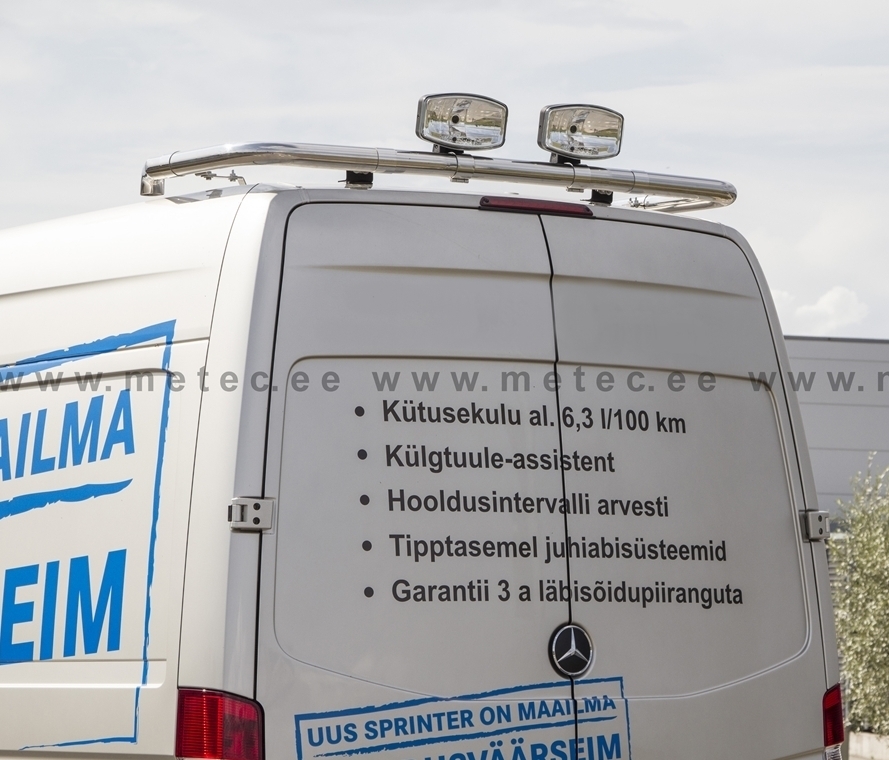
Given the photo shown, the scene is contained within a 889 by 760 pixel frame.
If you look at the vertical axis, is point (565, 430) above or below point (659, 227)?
below

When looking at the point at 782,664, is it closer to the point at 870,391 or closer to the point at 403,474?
the point at 403,474

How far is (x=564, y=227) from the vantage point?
3480 millimetres

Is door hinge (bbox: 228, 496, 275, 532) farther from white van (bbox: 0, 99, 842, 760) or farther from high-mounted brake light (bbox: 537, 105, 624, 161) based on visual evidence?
high-mounted brake light (bbox: 537, 105, 624, 161)

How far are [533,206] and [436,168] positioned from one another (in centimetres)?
33

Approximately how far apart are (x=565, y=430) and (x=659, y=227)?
2.64 ft

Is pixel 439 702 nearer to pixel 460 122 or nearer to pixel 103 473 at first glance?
pixel 103 473

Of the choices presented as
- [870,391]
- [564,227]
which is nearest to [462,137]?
[564,227]

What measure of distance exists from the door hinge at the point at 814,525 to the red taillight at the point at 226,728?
5.81 feet

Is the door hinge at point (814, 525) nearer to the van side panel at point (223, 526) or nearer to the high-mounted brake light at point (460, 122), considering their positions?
the high-mounted brake light at point (460, 122)

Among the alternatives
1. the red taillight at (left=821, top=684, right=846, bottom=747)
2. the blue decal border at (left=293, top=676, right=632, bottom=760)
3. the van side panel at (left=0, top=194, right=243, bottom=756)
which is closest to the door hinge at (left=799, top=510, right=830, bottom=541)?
the red taillight at (left=821, top=684, right=846, bottom=747)

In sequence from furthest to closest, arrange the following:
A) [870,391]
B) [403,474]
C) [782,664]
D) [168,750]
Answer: [870,391] < [782,664] < [403,474] < [168,750]

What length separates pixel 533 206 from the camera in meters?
3.48

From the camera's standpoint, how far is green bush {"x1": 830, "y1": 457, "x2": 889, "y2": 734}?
13.0 m

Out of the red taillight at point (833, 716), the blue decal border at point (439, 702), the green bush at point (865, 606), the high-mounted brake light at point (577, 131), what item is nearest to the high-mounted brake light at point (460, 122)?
the high-mounted brake light at point (577, 131)
